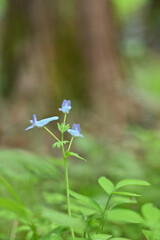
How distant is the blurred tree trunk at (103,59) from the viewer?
12.7 ft

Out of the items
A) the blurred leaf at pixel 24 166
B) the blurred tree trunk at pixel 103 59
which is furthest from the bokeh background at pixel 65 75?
the blurred leaf at pixel 24 166

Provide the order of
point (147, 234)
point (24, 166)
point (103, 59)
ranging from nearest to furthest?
point (147, 234) < point (24, 166) < point (103, 59)

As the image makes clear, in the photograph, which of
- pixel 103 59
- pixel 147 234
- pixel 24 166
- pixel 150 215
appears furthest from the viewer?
pixel 103 59

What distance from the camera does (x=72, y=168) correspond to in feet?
7.52

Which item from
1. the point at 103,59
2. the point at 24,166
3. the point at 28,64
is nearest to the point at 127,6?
the point at 103,59

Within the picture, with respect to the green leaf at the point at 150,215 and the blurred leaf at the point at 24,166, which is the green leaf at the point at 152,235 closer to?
the green leaf at the point at 150,215

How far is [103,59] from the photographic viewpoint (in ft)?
13.6

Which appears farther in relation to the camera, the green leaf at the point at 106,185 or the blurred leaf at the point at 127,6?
the blurred leaf at the point at 127,6

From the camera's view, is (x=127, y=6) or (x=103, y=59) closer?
(x=103, y=59)

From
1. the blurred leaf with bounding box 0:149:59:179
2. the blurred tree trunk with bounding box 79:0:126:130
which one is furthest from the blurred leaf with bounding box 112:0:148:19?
the blurred leaf with bounding box 0:149:59:179

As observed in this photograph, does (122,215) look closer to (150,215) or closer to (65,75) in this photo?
(150,215)

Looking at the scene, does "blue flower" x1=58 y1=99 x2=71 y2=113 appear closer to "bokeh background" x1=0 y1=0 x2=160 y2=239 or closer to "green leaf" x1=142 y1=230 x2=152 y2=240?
"green leaf" x1=142 y1=230 x2=152 y2=240

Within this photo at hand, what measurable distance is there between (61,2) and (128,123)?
1.62 m

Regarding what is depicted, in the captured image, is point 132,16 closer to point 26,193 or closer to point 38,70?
point 38,70
